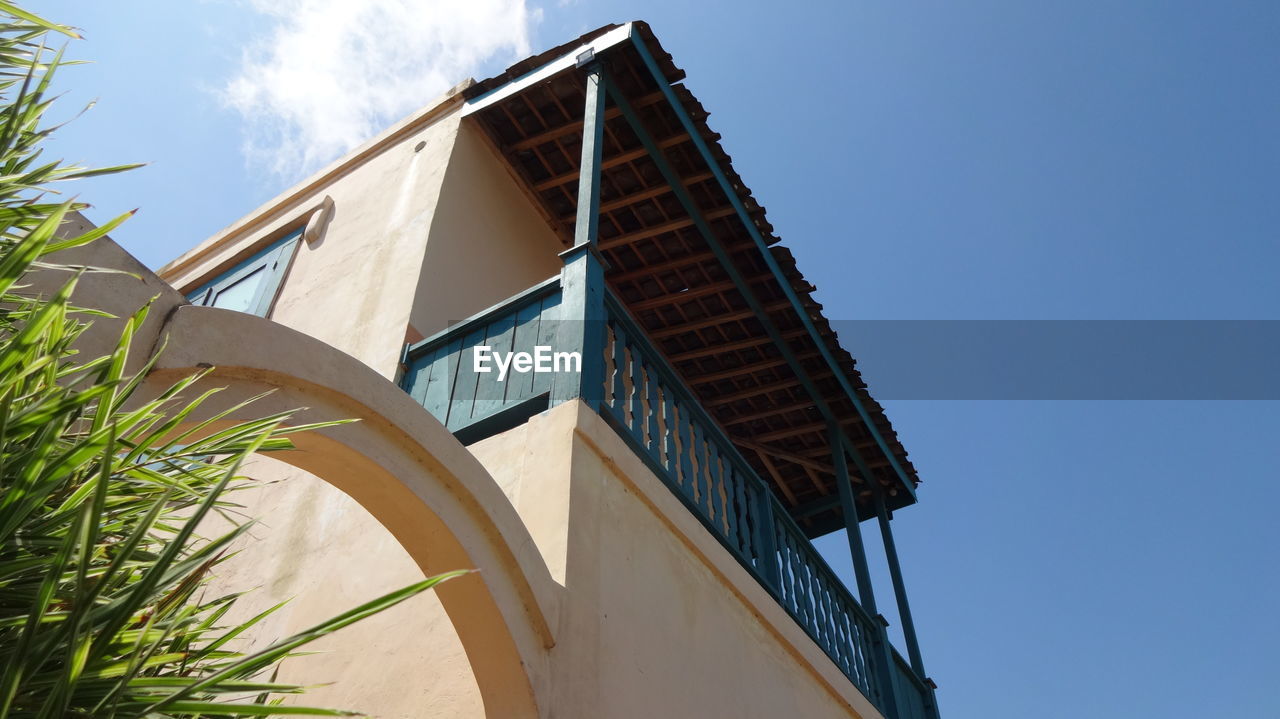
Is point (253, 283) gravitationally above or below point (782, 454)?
above

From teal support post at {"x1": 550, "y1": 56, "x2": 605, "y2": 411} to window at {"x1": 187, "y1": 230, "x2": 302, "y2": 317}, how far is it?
10.6 feet

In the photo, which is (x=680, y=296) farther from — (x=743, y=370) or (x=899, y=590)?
(x=899, y=590)

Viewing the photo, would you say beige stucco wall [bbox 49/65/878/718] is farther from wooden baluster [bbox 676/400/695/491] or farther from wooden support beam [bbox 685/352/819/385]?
wooden support beam [bbox 685/352/819/385]

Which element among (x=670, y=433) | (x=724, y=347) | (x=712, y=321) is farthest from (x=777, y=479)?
(x=670, y=433)

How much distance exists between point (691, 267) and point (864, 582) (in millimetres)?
2773

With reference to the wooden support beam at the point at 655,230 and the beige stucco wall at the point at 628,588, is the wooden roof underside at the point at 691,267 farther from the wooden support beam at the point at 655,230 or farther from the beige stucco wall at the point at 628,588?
the beige stucco wall at the point at 628,588

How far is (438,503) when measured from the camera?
3127mm

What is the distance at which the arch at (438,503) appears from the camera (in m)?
2.85

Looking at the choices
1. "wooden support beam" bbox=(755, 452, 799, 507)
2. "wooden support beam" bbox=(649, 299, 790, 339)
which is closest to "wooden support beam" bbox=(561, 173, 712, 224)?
"wooden support beam" bbox=(649, 299, 790, 339)

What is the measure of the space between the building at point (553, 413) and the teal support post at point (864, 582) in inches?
0.9

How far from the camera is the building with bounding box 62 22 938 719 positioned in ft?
10.3

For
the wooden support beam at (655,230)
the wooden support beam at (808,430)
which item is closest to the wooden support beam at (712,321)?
the wooden support beam at (655,230)

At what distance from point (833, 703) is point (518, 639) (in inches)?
125

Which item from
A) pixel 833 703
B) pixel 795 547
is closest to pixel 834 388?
pixel 795 547
